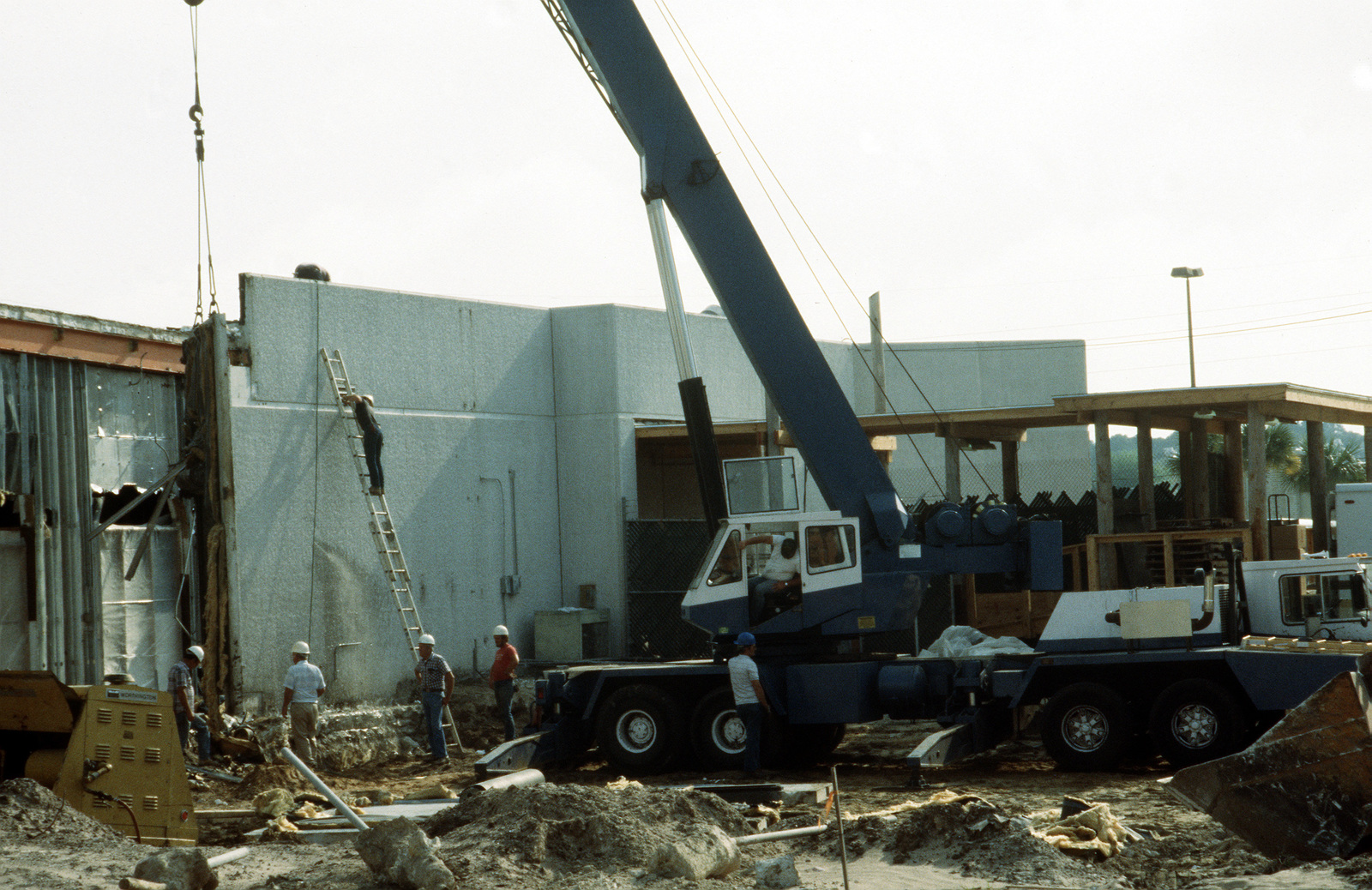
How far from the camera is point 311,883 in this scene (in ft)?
30.5

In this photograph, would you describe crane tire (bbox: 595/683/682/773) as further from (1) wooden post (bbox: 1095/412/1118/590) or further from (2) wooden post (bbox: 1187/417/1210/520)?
(2) wooden post (bbox: 1187/417/1210/520)

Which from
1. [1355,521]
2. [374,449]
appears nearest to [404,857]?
[374,449]

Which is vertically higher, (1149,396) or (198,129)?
(198,129)

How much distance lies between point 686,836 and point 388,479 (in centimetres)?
1152

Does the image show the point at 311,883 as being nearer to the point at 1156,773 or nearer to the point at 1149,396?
the point at 1156,773

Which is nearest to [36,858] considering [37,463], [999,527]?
[37,463]

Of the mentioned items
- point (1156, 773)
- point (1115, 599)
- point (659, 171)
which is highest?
point (659, 171)

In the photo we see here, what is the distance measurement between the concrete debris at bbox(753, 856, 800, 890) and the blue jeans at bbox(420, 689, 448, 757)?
8948 mm

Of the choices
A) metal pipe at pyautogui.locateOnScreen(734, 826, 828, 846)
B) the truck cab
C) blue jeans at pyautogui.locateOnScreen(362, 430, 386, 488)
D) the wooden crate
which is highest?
blue jeans at pyautogui.locateOnScreen(362, 430, 386, 488)

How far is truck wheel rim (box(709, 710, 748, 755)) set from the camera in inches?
601

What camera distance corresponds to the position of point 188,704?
16094mm

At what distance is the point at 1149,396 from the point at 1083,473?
1243 centimetres

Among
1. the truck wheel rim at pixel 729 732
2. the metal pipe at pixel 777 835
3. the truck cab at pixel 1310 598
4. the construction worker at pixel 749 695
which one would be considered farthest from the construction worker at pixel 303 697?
the truck cab at pixel 1310 598

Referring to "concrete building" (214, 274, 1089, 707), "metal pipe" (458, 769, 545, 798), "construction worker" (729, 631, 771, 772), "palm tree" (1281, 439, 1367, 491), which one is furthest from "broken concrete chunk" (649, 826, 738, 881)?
"palm tree" (1281, 439, 1367, 491)
